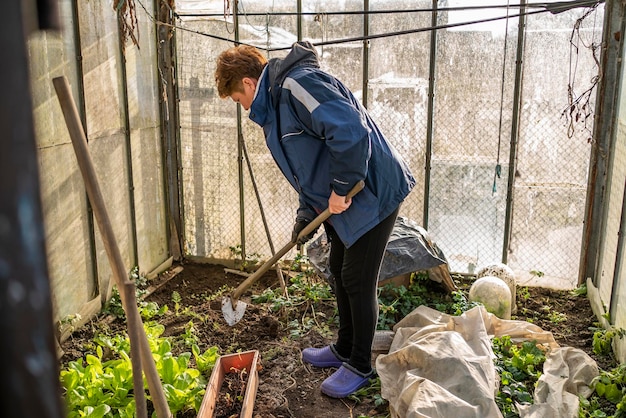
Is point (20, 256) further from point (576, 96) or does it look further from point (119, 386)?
point (576, 96)

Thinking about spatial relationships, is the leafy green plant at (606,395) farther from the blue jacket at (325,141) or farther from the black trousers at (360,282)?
the blue jacket at (325,141)

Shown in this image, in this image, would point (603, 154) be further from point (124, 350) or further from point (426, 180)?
point (124, 350)

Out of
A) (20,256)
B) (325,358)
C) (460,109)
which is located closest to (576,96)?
(460,109)

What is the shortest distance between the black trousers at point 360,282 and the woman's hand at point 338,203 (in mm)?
206

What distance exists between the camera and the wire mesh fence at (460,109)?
4.71 metres

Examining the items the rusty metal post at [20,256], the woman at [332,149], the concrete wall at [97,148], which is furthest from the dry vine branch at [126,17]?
the rusty metal post at [20,256]

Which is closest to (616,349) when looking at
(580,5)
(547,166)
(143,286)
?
(547,166)

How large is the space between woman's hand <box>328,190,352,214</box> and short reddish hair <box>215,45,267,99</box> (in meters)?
0.75

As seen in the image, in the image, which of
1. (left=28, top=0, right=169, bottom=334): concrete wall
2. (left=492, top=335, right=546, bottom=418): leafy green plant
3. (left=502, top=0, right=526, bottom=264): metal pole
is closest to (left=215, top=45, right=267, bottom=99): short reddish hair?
(left=28, top=0, right=169, bottom=334): concrete wall

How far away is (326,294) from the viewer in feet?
15.7

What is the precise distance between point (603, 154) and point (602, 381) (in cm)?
205

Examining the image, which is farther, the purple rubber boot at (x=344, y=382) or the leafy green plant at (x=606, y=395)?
the purple rubber boot at (x=344, y=382)

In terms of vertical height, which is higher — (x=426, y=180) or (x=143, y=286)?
(x=426, y=180)

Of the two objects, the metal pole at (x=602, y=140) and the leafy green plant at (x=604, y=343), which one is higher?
the metal pole at (x=602, y=140)
